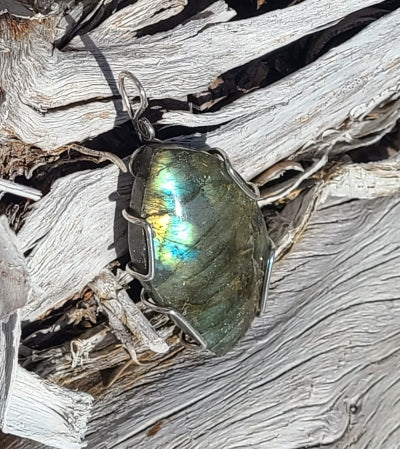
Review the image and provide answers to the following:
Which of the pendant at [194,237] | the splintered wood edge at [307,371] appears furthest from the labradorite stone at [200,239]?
the splintered wood edge at [307,371]

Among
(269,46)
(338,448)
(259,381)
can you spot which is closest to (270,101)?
(269,46)

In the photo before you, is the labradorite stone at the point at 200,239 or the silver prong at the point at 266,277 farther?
the silver prong at the point at 266,277

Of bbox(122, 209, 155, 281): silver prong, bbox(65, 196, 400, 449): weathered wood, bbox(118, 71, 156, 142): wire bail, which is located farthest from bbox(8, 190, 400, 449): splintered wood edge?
bbox(118, 71, 156, 142): wire bail

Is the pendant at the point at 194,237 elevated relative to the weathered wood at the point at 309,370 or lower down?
elevated

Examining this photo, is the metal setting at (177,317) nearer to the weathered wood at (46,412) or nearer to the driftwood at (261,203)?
the driftwood at (261,203)

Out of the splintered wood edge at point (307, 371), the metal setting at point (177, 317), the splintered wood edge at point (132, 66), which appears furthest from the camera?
the splintered wood edge at point (307, 371)

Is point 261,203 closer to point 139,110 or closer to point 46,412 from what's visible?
point 139,110

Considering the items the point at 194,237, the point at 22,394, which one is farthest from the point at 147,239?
the point at 22,394
